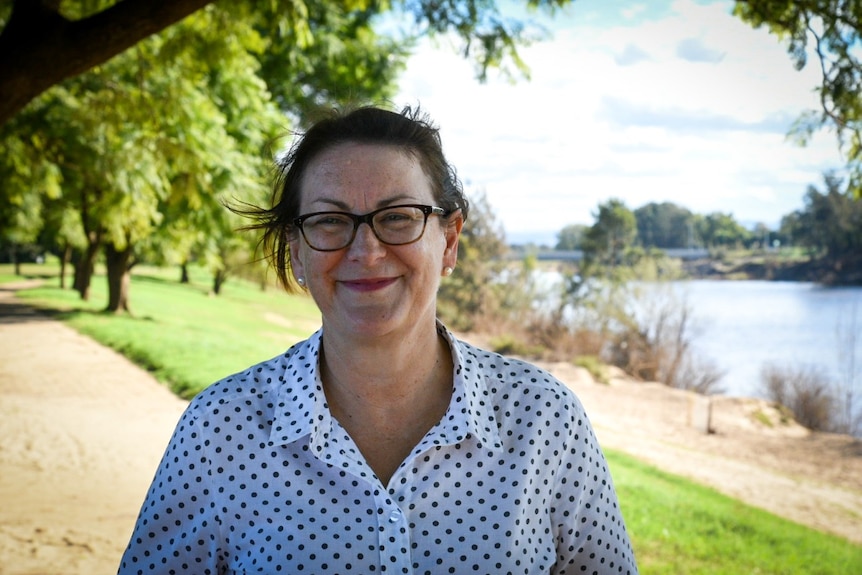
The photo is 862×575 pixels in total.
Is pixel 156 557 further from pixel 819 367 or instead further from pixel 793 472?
pixel 819 367

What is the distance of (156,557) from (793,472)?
1268 centimetres

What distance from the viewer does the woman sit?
178cm

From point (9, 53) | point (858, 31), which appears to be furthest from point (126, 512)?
point (858, 31)

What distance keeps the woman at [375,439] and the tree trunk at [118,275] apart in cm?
2152

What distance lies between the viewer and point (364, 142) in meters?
1.93

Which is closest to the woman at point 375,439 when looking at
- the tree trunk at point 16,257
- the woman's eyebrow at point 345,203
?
the woman's eyebrow at point 345,203

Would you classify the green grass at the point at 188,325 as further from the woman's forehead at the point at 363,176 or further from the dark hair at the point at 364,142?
the woman's forehead at the point at 363,176

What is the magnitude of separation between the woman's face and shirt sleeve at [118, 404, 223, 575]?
44 cm

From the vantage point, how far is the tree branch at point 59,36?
4543 millimetres

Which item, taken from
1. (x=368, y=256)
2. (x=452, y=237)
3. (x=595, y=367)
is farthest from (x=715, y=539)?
(x=595, y=367)

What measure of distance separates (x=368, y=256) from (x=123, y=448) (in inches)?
355

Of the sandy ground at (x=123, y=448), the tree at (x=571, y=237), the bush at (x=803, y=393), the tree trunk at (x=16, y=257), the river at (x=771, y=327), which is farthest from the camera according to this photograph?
the tree trunk at (x=16, y=257)

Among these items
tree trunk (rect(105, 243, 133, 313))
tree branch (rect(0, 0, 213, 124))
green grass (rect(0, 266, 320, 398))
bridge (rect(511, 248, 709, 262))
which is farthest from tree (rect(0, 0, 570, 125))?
bridge (rect(511, 248, 709, 262))

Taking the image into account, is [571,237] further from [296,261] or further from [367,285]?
[367,285]
